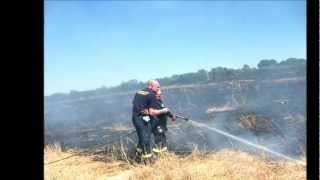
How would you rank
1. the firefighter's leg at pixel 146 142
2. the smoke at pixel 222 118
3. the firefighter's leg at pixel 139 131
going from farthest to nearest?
the smoke at pixel 222 118, the firefighter's leg at pixel 139 131, the firefighter's leg at pixel 146 142

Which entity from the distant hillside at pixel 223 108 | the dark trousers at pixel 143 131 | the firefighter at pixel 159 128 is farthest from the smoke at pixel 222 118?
the dark trousers at pixel 143 131

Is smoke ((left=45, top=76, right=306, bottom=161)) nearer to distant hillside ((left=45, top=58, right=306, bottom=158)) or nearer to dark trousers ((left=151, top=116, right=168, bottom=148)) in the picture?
distant hillside ((left=45, top=58, right=306, bottom=158))

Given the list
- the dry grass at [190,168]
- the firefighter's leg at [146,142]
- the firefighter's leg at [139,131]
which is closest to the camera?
the dry grass at [190,168]

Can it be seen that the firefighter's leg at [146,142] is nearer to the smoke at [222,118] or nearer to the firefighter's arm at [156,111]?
the firefighter's arm at [156,111]

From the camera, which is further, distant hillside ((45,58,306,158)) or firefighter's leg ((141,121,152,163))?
distant hillside ((45,58,306,158))

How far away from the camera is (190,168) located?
5973 mm

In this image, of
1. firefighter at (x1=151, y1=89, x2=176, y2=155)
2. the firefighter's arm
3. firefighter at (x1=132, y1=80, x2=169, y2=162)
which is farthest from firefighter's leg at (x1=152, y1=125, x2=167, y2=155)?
the firefighter's arm

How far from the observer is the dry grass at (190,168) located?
5797mm

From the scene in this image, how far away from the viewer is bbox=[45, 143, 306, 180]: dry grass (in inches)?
228

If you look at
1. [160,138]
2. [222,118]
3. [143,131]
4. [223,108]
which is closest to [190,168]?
[160,138]
